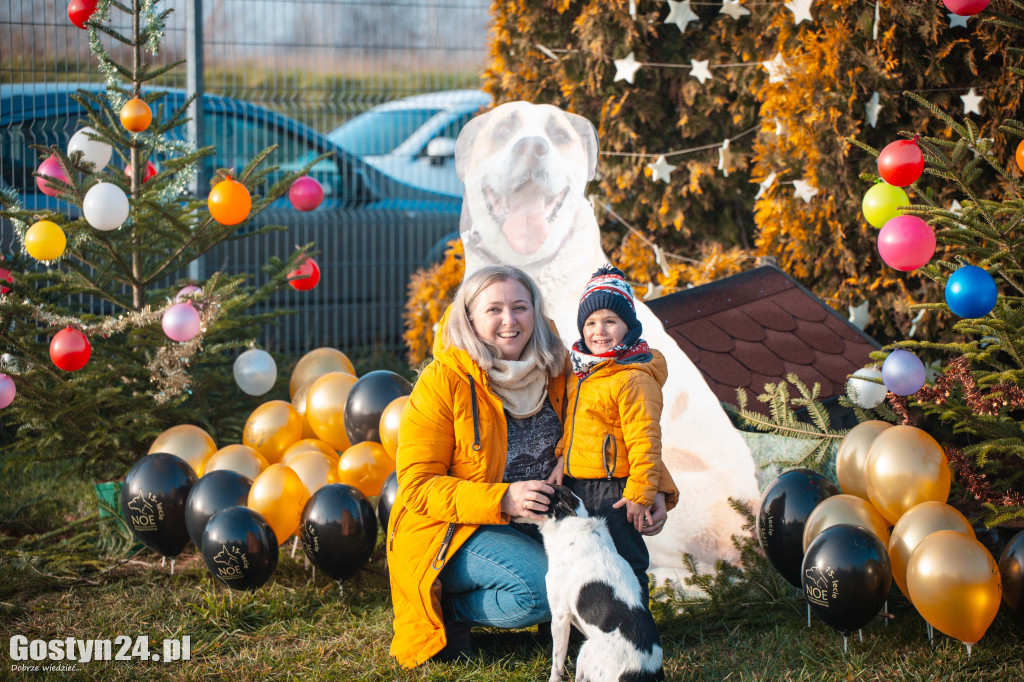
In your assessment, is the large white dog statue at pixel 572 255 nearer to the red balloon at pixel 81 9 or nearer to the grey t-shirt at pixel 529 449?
the grey t-shirt at pixel 529 449

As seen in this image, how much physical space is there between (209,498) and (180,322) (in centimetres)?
94

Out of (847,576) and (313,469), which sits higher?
(847,576)

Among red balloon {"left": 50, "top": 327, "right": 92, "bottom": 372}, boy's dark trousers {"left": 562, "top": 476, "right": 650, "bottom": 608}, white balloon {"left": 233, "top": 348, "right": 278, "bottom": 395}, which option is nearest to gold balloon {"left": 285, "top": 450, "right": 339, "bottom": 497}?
white balloon {"left": 233, "top": 348, "right": 278, "bottom": 395}

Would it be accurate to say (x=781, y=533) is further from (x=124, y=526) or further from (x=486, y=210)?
(x=124, y=526)

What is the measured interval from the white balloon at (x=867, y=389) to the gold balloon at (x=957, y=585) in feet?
2.83

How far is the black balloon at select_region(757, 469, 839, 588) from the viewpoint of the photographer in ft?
10.5

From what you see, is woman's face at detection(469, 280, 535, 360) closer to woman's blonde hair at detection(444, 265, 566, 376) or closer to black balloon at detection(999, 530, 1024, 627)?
woman's blonde hair at detection(444, 265, 566, 376)

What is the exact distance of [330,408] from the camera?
4.34 meters

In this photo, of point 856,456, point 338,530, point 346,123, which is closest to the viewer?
point 856,456

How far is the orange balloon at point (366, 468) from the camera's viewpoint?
390 centimetres

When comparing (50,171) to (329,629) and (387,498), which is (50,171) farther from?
(329,629)

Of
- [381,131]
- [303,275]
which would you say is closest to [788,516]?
[303,275]

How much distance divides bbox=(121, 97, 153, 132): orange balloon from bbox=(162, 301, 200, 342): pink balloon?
3.01 ft

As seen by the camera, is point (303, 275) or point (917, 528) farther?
point (303, 275)
